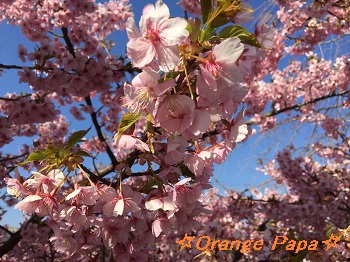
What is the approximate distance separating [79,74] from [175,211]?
10.6 feet

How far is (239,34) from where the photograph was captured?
1.08 m

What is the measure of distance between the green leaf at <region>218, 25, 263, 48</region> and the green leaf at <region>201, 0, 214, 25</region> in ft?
0.24

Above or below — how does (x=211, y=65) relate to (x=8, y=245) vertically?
below

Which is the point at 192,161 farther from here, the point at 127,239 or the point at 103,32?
the point at 103,32

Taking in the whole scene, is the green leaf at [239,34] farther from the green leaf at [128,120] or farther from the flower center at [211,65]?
the green leaf at [128,120]

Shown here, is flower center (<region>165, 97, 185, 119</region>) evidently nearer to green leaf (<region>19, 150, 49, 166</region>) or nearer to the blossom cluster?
the blossom cluster

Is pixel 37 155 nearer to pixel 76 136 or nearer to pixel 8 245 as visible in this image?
pixel 76 136

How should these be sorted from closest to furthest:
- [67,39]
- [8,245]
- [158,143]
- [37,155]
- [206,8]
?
[206,8]
[37,155]
[158,143]
[8,245]
[67,39]

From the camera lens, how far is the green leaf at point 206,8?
111cm

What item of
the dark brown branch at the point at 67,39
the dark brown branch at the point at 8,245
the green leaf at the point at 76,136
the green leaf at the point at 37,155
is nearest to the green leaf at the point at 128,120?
the green leaf at the point at 76,136

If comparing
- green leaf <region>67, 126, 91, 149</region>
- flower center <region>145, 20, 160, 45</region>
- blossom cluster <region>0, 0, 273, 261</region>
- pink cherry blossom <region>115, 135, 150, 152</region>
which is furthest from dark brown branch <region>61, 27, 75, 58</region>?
flower center <region>145, 20, 160, 45</region>

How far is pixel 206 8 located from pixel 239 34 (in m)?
0.15

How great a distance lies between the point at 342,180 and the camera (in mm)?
5918

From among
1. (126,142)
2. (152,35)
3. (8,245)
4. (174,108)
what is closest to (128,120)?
(126,142)
